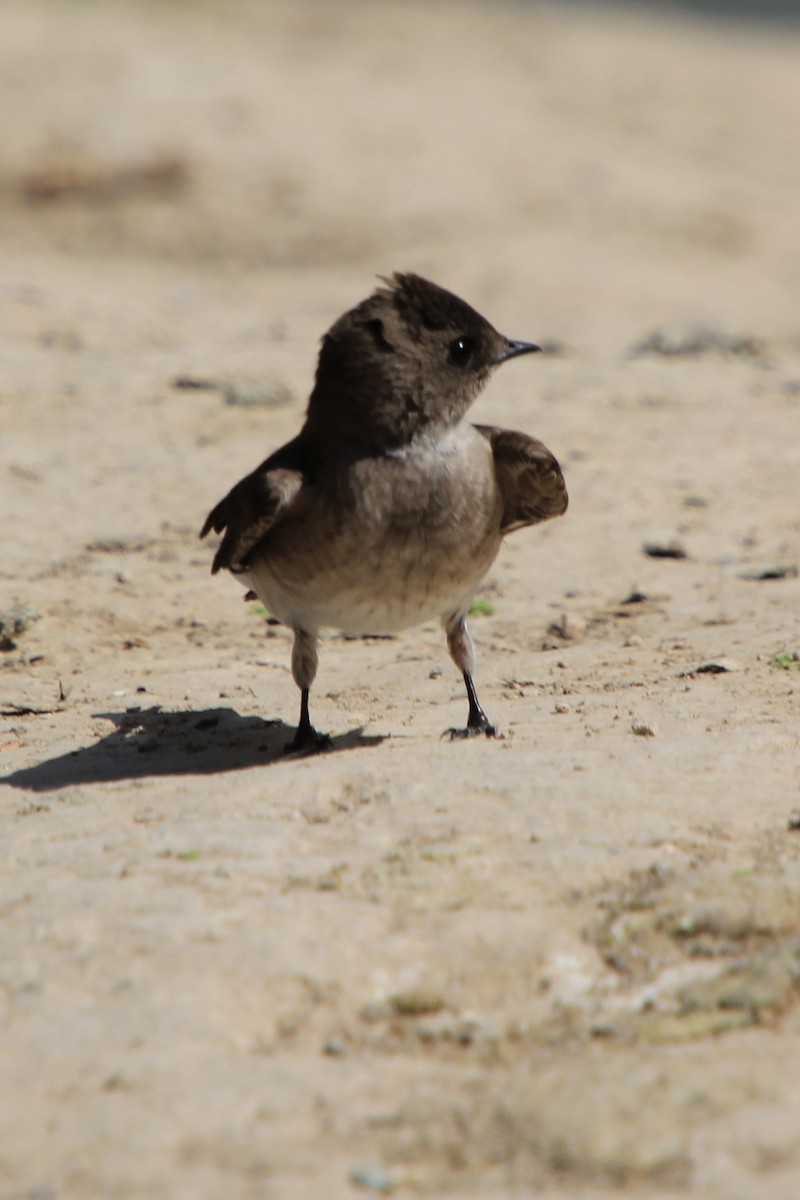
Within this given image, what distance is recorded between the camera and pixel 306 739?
5.88m

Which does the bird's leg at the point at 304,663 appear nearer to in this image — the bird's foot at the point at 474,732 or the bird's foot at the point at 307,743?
the bird's foot at the point at 307,743

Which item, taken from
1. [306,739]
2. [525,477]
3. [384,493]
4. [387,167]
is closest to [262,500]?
[384,493]

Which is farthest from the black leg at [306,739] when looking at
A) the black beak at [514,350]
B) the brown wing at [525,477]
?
the black beak at [514,350]

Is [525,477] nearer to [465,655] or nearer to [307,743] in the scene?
[465,655]

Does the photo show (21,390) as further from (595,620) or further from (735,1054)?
(735,1054)

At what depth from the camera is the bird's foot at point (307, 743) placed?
576cm

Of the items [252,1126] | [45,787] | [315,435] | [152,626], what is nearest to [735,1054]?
[252,1126]

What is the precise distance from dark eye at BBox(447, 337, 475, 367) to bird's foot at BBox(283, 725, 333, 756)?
1.53m

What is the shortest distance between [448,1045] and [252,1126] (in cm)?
56

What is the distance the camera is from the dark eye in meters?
6.11

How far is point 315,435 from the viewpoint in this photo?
611cm

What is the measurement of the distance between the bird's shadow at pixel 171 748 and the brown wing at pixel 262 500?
674 millimetres

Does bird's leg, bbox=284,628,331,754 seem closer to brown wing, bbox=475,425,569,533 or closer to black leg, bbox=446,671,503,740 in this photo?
black leg, bbox=446,671,503,740

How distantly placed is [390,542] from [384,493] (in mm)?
190
